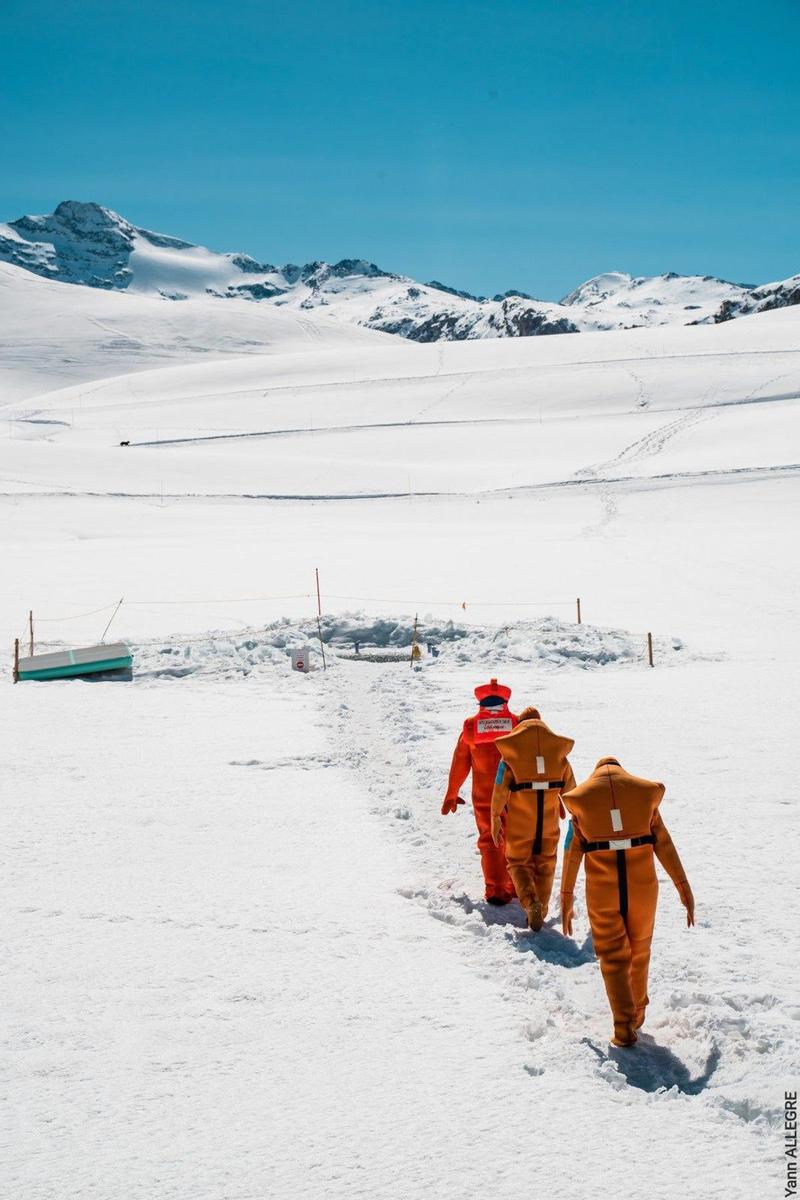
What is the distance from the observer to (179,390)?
3654 inches

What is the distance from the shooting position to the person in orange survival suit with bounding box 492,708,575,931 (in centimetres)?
661

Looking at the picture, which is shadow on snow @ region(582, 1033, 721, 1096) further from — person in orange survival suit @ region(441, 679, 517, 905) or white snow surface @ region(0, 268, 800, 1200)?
person in orange survival suit @ region(441, 679, 517, 905)

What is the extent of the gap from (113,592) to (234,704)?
10805 millimetres

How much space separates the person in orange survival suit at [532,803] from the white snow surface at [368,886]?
1.08 ft

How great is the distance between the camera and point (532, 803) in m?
6.69

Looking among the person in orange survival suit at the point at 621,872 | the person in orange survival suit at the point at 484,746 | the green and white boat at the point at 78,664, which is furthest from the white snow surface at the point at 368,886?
the person in orange survival suit at the point at 484,746

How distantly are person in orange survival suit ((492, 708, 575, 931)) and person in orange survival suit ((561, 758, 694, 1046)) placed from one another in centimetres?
112

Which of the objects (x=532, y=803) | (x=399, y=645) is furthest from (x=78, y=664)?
(x=532, y=803)

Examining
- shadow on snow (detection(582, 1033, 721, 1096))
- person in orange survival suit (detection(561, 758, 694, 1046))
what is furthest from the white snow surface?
person in orange survival suit (detection(561, 758, 694, 1046))

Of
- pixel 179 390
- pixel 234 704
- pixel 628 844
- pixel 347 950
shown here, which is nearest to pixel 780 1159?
pixel 628 844

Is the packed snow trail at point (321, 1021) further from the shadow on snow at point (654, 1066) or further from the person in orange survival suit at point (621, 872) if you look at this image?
the person in orange survival suit at point (621, 872)

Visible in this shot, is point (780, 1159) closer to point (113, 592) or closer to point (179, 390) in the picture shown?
point (113, 592)

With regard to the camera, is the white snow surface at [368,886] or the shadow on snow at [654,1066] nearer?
the white snow surface at [368,886]

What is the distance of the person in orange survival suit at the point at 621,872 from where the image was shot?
17.7ft
